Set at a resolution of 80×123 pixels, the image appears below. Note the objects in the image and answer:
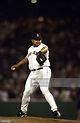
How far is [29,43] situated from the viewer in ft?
57.4

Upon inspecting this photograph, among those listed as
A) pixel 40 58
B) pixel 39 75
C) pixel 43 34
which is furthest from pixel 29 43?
pixel 40 58

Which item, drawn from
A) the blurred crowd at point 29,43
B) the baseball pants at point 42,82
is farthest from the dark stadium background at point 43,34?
the baseball pants at point 42,82

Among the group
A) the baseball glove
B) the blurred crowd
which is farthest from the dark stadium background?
the baseball glove

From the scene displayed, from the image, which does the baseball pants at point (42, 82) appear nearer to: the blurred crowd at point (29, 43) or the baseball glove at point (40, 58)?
the baseball glove at point (40, 58)

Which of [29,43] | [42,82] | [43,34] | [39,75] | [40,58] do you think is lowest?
[42,82]

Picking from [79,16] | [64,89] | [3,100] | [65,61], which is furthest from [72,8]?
[3,100]

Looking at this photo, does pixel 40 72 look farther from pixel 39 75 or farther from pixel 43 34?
pixel 43 34

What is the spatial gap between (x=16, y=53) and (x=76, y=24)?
2.50m

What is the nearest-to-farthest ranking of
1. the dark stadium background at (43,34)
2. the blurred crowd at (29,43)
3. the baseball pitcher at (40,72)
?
the baseball pitcher at (40,72)
the dark stadium background at (43,34)
the blurred crowd at (29,43)

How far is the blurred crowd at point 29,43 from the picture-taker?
53.5 ft

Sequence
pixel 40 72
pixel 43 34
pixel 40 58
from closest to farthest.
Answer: pixel 40 58 < pixel 40 72 < pixel 43 34

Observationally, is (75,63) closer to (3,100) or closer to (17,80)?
(17,80)

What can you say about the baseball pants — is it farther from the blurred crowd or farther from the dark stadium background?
the blurred crowd

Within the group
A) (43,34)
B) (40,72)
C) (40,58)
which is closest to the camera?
(40,58)
